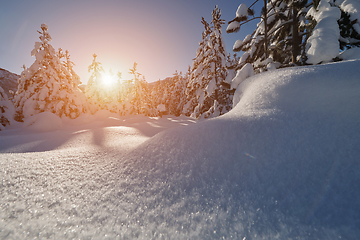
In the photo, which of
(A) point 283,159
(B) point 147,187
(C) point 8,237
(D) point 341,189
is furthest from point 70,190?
(D) point 341,189

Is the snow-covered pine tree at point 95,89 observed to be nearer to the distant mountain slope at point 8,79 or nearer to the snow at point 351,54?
the snow at point 351,54

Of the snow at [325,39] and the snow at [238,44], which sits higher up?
the snow at [238,44]

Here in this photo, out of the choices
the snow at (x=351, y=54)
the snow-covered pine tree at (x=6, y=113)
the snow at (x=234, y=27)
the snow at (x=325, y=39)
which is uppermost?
the snow at (x=234, y=27)

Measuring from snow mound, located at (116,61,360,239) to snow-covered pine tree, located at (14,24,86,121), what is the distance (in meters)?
14.4

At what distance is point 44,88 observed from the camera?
37.6 feet

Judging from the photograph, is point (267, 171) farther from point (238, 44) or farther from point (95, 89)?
point (95, 89)

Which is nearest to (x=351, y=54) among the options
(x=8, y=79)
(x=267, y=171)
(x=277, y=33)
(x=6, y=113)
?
(x=277, y=33)

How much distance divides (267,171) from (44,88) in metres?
16.5

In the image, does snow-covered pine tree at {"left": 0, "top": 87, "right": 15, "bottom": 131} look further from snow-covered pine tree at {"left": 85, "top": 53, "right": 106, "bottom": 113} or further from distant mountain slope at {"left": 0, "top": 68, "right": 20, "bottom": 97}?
distant mountain slope at {"left": 0, "top": 68, "right": 20, "bottom": 97}

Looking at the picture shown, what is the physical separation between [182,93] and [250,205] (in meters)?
28.6

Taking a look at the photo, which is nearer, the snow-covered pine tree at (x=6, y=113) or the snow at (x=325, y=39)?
the snow at (x=325, y=39)

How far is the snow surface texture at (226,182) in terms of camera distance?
80cm

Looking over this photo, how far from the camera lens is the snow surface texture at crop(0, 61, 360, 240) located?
0.80m

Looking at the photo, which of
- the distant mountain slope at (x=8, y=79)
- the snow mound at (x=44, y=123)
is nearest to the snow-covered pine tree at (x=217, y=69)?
the snow mound at (x=44, y=123)
